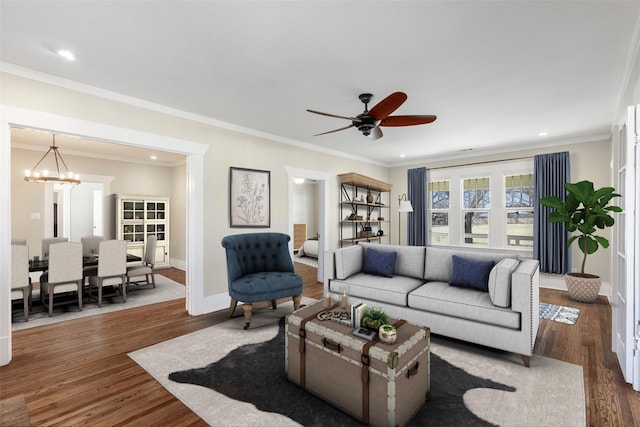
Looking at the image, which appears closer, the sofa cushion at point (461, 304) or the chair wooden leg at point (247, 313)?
the sofa cushion at point (461, 304)

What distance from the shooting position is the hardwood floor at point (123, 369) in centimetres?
193

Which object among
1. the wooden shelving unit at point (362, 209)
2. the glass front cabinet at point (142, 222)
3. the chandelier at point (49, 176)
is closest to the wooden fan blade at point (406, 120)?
the wooden shelving unit at point (362, 209)

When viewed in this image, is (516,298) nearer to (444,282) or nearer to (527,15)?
(444,282)

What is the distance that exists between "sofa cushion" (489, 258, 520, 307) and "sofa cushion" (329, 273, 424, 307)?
32.5 inches

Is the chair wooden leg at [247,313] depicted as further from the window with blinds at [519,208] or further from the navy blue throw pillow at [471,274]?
the window with blinds at [519,208]

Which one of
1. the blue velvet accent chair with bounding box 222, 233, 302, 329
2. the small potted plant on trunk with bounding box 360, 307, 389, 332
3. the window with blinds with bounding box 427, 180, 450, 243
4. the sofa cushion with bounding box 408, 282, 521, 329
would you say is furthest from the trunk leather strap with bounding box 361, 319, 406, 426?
the window with blinds with bounding box 427, 180, 450, 243

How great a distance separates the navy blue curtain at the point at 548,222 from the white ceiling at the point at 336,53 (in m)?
1.32

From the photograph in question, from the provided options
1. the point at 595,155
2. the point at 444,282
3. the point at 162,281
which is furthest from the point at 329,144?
the point at 595,155

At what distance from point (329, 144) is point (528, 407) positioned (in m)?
4.49

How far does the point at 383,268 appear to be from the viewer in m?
3.81

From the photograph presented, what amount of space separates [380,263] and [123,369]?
286 cm

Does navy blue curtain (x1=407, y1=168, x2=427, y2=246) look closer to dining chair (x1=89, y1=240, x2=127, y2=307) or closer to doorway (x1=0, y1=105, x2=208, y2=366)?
doorway (x1=0, y1=105, x2=208, y2=366)

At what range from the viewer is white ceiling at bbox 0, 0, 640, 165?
195cm

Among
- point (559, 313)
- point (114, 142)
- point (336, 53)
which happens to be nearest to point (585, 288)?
point (559, 313)
